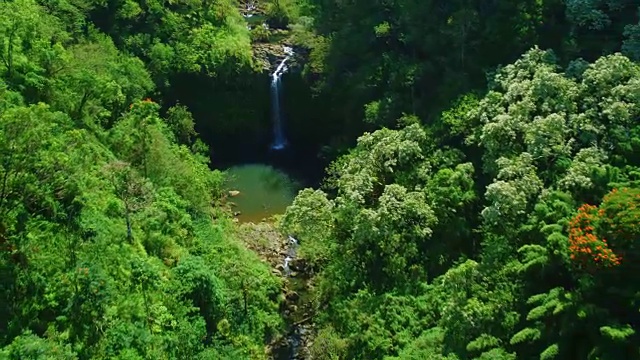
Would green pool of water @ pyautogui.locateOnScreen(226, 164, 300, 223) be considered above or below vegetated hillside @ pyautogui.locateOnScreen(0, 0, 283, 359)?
below

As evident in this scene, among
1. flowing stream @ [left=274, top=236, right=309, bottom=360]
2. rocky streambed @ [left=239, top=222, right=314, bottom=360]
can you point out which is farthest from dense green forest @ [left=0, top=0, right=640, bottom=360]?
flowing stream @ [left=274, top=236, right=309, bottom=360]

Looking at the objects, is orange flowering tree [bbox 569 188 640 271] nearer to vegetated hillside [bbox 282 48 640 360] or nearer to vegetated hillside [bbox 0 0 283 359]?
vegetated hillside [bbox 282 48 640 360]

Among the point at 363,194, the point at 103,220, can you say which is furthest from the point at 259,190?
the point at 103,220

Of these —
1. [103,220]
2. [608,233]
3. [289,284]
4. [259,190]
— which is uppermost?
[608,233]

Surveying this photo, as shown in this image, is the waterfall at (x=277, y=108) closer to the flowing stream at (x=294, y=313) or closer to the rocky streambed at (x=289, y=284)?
the rocky streambed at (x=289, y=284)

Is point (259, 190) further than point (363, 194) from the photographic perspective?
Yes

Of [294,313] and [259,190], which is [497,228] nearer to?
[294,313]

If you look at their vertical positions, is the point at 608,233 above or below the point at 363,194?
above

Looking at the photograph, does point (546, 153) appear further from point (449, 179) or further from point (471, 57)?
point (471, 57)

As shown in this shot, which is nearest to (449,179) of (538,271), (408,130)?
(408,130)
